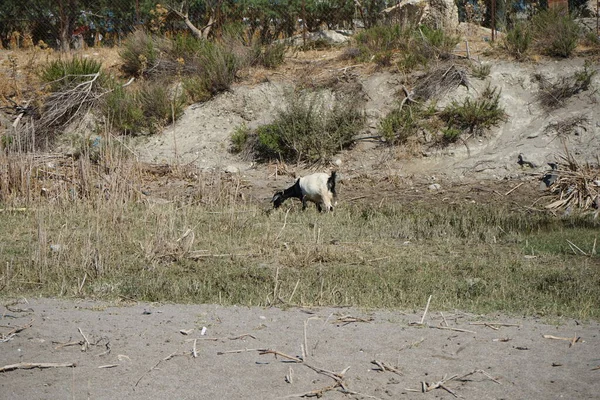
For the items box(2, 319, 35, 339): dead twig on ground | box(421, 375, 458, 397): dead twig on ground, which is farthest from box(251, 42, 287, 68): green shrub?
box(421, 375, 458, 397): dead twig on ground

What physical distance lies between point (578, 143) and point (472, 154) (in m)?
2.06

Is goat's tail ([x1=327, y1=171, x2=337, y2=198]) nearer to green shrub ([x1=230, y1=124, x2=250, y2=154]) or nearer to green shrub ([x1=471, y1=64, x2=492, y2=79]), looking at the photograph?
green shrub ([x1=230, y1=124, x2=250, y2=154])

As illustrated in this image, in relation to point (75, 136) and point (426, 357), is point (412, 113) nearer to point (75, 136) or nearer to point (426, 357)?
point (75, 136)

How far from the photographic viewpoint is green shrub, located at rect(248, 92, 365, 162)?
55.1 ft

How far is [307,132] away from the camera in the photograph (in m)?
16.9

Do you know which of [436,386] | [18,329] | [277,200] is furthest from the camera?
[277,200]

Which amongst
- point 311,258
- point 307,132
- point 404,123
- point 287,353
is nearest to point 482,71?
point 404,123

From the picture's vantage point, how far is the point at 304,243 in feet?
33.0

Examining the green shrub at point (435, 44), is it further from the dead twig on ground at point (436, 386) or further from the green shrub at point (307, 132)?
the dead twig on ground at point (436, 386)

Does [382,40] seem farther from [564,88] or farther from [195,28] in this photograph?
[195,28]

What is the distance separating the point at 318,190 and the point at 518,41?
8001 mm

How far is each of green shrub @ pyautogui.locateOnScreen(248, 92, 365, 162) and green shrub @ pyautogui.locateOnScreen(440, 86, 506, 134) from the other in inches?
76.6

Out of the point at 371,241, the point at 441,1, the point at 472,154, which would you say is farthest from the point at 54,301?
the point at 441,1

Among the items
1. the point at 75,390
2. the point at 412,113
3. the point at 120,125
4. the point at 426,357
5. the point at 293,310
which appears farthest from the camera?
the point at 120,125
